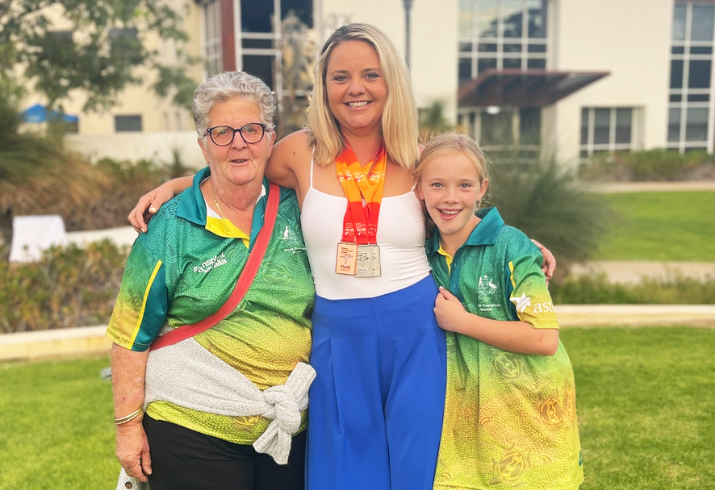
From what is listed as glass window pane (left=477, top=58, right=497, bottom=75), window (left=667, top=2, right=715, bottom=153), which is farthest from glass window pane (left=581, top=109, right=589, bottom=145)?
glass window pane (left=477, top=58, right=497, bottom=75)

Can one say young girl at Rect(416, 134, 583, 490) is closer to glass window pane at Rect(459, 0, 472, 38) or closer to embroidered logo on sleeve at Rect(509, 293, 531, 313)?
embroidered logo on sleeve at Rect(509, 293, 531, 313)

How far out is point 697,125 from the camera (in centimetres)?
3036

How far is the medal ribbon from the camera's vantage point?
94.0 inches

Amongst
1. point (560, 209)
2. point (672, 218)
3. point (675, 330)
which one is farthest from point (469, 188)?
point (672, 218)

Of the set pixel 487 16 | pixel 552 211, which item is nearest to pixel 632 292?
pixel 552 211

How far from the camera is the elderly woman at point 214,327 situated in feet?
7.41

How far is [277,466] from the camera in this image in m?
2.52

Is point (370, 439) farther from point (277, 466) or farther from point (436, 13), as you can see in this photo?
point (436, 13)

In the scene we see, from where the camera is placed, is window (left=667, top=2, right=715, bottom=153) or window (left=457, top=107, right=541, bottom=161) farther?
window (left=667, top=2, right=715, bottom=153)

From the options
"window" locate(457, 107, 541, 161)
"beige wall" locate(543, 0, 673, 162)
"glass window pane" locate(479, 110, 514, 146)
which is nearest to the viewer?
"window" locate(457, 107, 541, 161)

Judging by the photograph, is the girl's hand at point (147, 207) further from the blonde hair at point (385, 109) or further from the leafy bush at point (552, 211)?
the leafy bush at point (552, 211)

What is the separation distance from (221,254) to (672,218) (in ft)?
46.0

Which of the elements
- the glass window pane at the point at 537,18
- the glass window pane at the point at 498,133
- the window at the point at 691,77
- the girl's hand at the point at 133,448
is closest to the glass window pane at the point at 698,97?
the window at the point at 691,77

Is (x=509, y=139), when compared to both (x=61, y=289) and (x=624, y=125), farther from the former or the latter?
(x=624, y=125)
